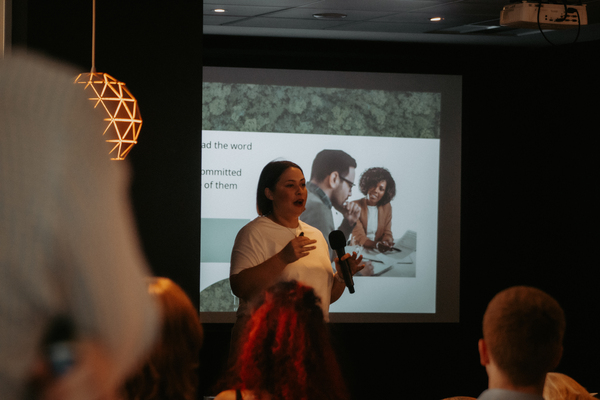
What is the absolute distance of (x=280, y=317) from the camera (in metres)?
1.71

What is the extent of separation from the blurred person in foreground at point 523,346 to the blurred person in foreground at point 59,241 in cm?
146

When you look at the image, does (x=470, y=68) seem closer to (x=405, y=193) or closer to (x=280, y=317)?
(x=405, y=193)

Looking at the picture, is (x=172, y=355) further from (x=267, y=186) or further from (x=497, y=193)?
(x=497, y=193)

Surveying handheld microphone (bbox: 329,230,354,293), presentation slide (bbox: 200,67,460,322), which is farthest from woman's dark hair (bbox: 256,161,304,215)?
presentation slide (bbox: 200,67,460,322)

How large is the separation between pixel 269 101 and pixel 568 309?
159 inches

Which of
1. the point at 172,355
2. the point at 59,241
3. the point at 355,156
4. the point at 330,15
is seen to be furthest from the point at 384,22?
the point at 59,241

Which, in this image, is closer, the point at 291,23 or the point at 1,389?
the point at 1,389

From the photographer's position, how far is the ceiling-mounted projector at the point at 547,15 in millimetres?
3975

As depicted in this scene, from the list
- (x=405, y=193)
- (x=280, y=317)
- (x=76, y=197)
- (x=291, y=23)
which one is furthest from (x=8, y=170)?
(x=405, y=193)

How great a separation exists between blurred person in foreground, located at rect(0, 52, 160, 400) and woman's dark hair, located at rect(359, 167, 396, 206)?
21.3 feet

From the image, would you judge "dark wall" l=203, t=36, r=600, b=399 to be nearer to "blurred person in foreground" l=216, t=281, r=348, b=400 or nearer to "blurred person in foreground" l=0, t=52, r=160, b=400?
"blurred person in foreground" l=216, t=281, r=348, b=400

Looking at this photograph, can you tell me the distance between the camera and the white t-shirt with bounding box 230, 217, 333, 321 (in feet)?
9.31

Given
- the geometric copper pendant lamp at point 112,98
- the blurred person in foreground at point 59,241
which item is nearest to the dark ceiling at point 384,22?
the geometric copper pendant lamp at point 112,98

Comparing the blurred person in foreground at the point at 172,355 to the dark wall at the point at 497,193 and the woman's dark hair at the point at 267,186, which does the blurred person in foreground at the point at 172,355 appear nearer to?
the woman's dark hair at the point at 267,186
